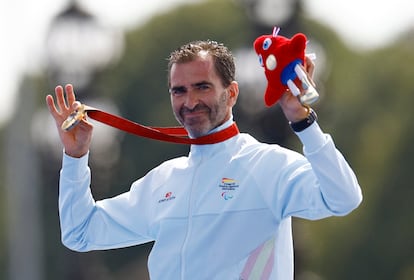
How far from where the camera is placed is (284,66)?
7.68 m

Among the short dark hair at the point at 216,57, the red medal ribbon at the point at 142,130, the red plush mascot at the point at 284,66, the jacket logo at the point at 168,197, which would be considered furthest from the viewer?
the red medal ribbon at the point at 142,130

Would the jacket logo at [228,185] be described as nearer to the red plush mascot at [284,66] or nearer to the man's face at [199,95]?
the man's face at [199,95]

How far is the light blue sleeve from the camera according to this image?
8.77 m

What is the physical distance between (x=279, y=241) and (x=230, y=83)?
90cm

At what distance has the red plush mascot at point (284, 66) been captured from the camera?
7605mm

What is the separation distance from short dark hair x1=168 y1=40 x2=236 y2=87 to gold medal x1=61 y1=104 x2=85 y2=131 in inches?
21.5

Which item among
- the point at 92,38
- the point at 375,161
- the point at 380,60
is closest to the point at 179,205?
the point at 92,38

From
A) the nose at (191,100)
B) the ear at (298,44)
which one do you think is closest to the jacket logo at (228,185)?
the nose at (191,100)

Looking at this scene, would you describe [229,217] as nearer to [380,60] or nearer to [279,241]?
[279,241]

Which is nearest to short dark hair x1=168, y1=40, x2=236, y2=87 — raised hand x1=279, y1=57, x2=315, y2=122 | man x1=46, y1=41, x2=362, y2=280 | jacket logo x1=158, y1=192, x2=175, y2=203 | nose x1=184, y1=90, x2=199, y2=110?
man x1=46, y1=41, x2=362, y2=280

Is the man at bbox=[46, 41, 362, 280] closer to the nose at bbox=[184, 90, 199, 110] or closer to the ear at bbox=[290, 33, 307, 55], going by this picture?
the nose at bbox=[184, 90, 199, 110]

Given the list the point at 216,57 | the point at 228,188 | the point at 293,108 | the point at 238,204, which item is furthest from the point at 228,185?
the point at 293,108

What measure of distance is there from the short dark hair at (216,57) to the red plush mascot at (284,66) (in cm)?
61

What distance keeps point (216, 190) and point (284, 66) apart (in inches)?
36.3
